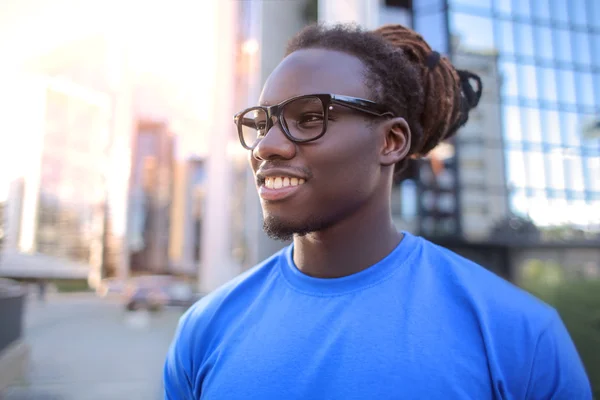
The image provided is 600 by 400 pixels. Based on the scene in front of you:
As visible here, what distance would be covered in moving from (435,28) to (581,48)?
374 inches

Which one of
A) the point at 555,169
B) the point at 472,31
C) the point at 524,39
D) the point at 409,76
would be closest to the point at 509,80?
the point at 524,39

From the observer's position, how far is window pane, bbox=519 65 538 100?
1903cm

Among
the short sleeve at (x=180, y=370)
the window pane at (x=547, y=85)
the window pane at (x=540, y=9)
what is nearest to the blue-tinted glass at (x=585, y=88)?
the window pane at (x=547, y=85)

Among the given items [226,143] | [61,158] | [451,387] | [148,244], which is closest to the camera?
[451,387]

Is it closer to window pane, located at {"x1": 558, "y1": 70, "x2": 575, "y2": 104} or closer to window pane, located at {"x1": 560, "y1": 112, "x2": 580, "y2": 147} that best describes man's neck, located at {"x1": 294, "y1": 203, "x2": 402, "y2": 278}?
window pane, located at {"x1": 560, "y1": 112, "x2": 580, "y2": 147}

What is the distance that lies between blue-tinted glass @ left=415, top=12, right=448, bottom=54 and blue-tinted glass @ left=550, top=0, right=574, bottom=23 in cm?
783

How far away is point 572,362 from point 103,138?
109 feet

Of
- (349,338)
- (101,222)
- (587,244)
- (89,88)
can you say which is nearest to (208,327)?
(349,338)

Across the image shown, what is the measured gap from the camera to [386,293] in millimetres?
1140

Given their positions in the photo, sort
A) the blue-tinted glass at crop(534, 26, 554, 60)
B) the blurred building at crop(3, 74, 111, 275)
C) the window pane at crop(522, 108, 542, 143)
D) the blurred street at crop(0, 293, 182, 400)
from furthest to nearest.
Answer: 1. the blurred building at crop(3, 74, 111, 275)
2. the blue-tinted glass at crop(534, 26, 554, 60)
3. the window pane at crop(522, 108, 542, 143)
4. the blurred street at crop(0, 293, 182, 400)

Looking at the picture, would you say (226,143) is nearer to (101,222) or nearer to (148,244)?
(101,222)

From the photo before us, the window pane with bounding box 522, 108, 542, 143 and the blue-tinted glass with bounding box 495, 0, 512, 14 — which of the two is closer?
the blue-tinted glass with bounding box 495, 0, 512, 14

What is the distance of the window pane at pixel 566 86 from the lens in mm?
19875

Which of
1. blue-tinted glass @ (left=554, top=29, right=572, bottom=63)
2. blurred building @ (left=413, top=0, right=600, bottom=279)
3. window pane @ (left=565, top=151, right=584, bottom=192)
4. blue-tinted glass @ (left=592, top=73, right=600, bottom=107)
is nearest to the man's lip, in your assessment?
blurred building @ (left=413, top=0, right=600, bottom=279)
